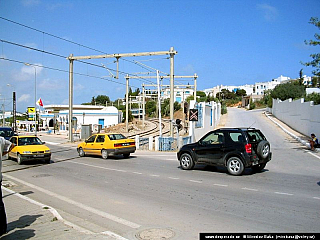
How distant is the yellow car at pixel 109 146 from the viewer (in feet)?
64.5

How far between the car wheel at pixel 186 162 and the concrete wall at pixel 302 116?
48.4 feet

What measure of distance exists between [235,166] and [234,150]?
0.62 metres

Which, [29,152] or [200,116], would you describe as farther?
[200,116]

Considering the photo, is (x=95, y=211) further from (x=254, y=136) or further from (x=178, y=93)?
(x=178, y=93)

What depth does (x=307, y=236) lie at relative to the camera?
5844mm

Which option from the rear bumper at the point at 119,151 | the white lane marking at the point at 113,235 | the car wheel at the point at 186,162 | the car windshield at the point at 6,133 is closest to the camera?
the white lane marking at the point at 113,235

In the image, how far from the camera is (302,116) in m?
31.6

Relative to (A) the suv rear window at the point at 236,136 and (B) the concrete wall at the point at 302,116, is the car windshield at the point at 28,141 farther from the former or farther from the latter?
(B) the concrete wall at the point at 302,116

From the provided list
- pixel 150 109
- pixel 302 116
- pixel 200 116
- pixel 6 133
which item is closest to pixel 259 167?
pixel 200 116

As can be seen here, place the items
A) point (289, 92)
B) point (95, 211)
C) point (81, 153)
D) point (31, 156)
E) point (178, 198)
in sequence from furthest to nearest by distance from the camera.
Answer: point (289, 92) < point (81, 153) < point (31, 156) < point (178, 198) < point (95, 211)

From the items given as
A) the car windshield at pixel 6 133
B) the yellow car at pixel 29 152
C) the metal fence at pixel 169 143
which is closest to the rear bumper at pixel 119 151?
the yellow car at pixel 29 152

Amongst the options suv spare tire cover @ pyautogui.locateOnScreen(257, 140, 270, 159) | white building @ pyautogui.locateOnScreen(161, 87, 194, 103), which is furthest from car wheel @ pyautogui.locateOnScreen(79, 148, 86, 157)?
white building @ pyautogui.locateOnScreen(161, 87, 194, 103)

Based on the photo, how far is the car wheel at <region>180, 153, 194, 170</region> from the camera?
14500 mm

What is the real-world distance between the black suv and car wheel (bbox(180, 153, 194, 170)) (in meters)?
0.19
